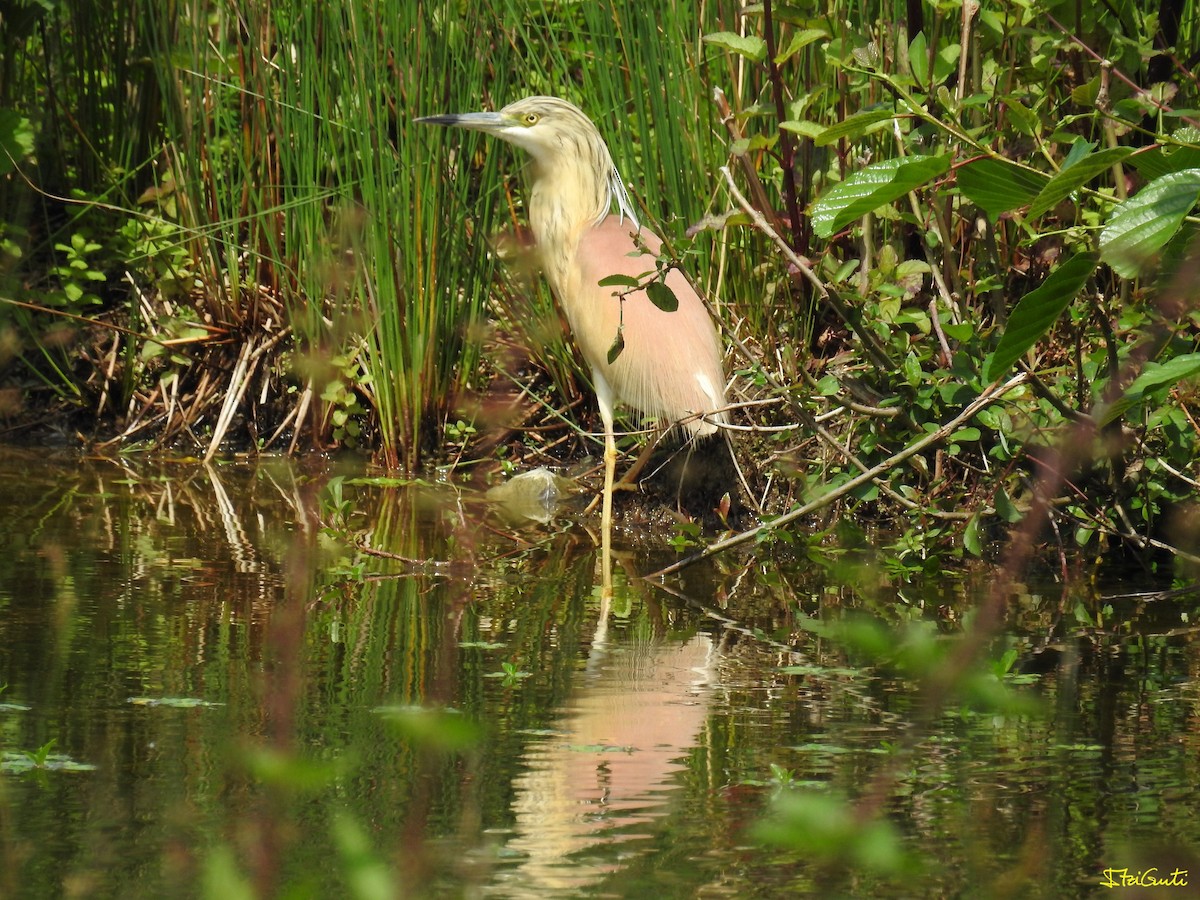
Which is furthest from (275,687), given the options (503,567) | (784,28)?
(784,28)

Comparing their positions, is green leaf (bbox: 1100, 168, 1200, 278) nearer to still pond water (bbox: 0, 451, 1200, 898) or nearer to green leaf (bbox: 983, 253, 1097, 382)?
green leaf (bbox: 983, 253, 1097, 382)

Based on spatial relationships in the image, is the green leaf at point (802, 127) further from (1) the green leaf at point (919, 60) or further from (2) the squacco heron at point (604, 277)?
(2) the squacco heron at point (604, 277)

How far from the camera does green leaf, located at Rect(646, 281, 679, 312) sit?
338 centimetres

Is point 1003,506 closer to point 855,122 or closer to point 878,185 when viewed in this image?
point 855,122

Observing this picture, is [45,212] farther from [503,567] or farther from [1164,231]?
[1164,231]

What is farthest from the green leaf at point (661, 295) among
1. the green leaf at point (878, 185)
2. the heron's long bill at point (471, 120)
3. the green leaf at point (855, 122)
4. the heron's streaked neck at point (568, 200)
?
the heron's streaked neck at point (568, 200)

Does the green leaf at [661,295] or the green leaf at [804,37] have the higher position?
the green leaf at [804,37]

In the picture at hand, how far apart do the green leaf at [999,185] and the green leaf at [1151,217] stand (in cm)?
16

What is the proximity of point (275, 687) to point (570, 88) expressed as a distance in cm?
318

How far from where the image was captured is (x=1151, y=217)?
1.65m

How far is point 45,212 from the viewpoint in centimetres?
578

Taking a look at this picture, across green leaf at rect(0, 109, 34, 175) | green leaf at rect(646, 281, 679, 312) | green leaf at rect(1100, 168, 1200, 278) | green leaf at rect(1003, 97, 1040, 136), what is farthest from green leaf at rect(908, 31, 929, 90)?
green leaf at rect(0, 109, 34, 175)

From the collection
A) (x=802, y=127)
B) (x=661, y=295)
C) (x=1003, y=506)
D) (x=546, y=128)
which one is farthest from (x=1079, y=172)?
(x=546, y=128)

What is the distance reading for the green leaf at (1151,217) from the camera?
1611 mm
